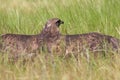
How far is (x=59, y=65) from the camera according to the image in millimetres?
3242

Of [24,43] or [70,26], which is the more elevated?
[70,26]

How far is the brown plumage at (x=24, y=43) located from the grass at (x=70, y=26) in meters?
0.19

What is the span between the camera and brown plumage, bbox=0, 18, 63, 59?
3555 millimetres

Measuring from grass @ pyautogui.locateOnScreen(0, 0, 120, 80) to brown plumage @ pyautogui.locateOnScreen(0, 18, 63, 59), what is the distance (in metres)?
0.19

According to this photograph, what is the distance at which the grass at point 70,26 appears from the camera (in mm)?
3090

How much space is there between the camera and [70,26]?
4965mm

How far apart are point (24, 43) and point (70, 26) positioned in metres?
1.38

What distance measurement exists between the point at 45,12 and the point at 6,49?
1732 mm

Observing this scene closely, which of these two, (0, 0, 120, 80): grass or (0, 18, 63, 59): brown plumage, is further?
→ (0, 18, 63, 59): brown plumage

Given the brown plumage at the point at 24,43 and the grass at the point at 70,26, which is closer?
the grass at the point at 70,26

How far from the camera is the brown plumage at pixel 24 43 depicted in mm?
3555

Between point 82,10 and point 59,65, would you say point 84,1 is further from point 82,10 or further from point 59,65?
point 59,65

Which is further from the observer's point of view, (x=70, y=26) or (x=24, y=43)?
(x=70, y=26)

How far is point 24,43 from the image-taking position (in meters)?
3.63
